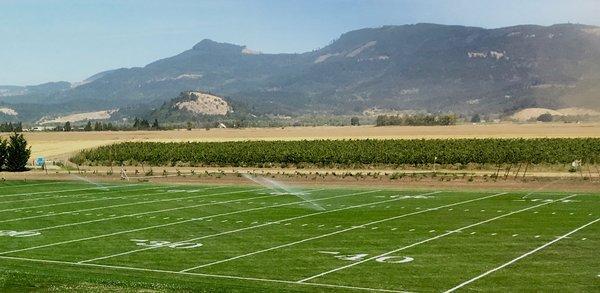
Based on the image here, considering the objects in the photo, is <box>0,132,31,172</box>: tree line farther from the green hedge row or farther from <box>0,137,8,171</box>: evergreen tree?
the green hedge row

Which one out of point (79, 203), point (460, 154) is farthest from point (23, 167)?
point (460, 154)

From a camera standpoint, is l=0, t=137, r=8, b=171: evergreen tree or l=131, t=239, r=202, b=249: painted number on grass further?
l=0, t=137, r=8, b=171: evergreen tree

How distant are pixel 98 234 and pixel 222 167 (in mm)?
50933

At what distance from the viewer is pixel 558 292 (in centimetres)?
2361

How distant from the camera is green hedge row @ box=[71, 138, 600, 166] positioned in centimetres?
8025

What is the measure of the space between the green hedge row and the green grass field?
92.9ft

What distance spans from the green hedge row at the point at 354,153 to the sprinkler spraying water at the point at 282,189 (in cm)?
1714

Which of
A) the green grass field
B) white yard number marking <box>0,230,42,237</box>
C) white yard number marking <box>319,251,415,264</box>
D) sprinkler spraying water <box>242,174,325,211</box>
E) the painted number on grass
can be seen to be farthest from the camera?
sprinkler spraying water <box>242,174,325,211</box>

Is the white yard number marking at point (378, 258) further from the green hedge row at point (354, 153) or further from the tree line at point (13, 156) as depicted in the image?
the tree line at point (13, 156)

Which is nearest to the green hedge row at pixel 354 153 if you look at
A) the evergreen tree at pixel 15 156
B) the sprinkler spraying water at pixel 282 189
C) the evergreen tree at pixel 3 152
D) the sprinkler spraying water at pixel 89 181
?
the evergreen tree at pixel 15 156

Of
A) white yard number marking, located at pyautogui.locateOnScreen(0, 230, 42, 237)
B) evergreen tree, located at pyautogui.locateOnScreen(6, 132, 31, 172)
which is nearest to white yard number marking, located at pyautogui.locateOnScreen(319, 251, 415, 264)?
white yard number marking, located at pyautogui.locateOnScreen(0, 230, 42, 237)

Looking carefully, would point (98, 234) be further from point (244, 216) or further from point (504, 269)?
point (504, 269)

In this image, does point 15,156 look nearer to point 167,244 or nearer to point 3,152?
point 3,152

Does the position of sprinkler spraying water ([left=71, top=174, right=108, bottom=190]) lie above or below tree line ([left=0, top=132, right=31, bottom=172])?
below
